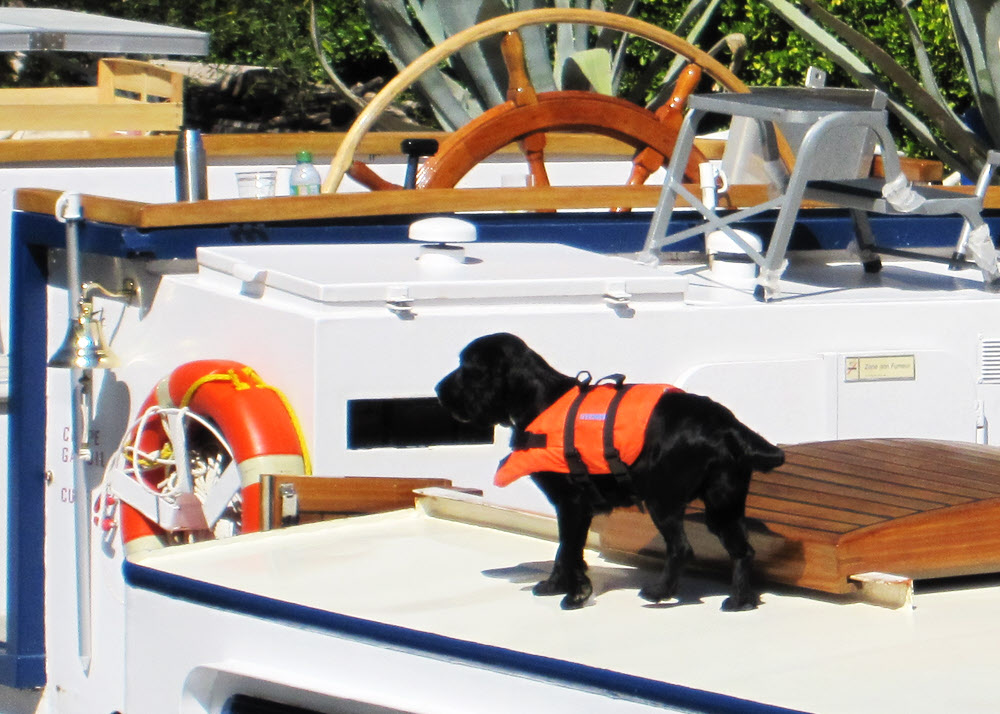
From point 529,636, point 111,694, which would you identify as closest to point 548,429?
point 529,636

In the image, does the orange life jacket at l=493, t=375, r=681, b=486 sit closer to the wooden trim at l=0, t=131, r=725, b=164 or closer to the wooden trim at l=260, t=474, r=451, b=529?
the wooden trim at l=260, t=474, r=451, b=529

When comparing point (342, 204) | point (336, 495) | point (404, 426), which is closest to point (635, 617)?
point (336, 495)

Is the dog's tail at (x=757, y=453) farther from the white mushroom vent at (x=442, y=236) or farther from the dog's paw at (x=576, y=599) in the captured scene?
the white mushroom vent at (x=442, y=236)

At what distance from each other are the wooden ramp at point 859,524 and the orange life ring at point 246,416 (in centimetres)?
81

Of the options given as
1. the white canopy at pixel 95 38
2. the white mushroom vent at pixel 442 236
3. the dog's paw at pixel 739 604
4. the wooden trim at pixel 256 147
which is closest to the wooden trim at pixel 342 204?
the white mushroom vent at pixel 442 236

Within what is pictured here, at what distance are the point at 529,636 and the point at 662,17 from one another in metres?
9.92

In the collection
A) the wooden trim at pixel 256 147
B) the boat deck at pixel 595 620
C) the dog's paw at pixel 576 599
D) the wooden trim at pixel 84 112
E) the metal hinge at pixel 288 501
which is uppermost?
the wooden trim at pixel 84 112

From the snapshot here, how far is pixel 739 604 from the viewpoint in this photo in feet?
9.10

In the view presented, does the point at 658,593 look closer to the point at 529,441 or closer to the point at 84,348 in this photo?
the point at 529,441

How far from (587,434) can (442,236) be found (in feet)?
4.48

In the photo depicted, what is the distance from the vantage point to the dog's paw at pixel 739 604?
2.77 metres

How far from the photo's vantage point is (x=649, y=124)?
5.36 metres

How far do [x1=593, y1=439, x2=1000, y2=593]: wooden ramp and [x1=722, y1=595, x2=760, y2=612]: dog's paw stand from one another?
0.35 feet

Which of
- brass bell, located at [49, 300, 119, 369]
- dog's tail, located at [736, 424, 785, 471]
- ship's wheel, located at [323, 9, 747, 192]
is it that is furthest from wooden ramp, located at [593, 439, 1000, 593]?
ship's wheel, located at [323, 9, 747, 192]
